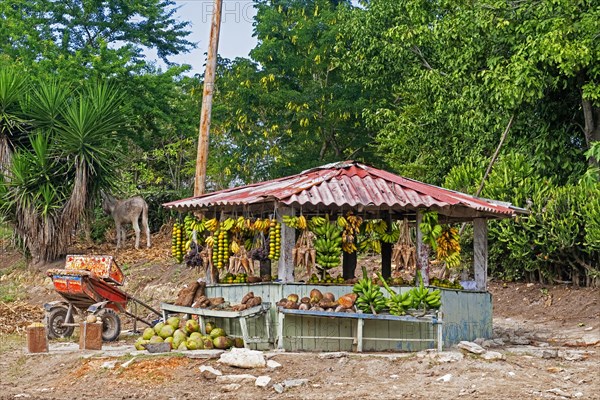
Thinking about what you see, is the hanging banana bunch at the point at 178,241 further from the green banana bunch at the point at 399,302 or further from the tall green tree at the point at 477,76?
the tall green tree at the point at 477,76

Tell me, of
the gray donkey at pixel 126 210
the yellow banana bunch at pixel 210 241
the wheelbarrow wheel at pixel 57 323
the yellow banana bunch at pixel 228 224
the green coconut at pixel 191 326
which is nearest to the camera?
the green coconut at pixel 191 326

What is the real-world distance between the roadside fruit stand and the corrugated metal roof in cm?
2

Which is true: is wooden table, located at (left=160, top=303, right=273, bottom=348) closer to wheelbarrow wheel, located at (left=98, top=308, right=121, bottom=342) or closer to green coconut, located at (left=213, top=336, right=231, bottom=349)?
green coconut, located at (left=213, top=336, right=231, bottom=349)

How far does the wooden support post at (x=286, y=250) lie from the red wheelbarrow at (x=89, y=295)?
3433 mm

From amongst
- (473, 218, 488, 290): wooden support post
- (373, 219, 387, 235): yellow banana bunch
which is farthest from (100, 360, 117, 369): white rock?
(473, 218, 488, 290): wooden support post

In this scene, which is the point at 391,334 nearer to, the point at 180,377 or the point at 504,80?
the point at 180,377

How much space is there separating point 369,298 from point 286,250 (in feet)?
4.86

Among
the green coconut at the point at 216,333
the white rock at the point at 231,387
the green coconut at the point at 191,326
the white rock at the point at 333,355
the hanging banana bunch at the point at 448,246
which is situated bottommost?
the white rock at the point at 231,387

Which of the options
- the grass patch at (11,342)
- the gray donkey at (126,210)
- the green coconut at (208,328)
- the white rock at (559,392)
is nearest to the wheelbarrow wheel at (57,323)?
the grass patch at (11,342)

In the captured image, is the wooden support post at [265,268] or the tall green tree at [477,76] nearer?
the wooden support post at [265,268]

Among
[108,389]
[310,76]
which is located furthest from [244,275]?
[310,76]

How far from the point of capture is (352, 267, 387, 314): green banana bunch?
13172 mm

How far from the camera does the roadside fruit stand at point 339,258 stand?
1325 cm

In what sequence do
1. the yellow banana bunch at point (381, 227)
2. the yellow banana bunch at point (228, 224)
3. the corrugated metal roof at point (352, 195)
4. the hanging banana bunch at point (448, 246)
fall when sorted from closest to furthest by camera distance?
the corrugated metal roof at point (352, 195)
the yellow banana bunch at point (228, 224)
the hanging banana bunch at point (448, 246)
the yellow banana bunch at point (381, 227)
